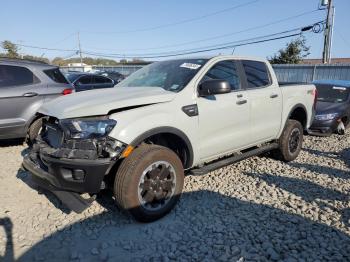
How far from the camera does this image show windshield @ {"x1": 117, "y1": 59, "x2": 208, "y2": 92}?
426cm

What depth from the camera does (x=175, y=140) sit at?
406cm

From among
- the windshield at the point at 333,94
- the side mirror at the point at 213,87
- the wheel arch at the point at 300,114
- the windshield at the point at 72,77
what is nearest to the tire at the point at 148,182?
the side mirror at the point at 213,87

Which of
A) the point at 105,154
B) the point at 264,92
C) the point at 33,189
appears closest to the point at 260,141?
the point at 264,92

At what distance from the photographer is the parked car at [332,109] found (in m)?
8.36

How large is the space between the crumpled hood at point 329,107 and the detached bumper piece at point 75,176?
6978mm

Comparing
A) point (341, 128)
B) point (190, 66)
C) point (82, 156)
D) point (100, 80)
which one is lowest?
point (341, 128)

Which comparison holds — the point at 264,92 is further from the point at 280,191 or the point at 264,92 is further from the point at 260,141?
the point at 280,191

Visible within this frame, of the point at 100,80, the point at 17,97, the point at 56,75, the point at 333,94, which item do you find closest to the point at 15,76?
the point at 17,97

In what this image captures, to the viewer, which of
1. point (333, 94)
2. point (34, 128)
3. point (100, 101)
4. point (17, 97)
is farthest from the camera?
point (333, 94)

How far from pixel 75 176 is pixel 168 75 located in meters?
1.96

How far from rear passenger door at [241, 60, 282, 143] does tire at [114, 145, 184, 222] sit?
176 cm

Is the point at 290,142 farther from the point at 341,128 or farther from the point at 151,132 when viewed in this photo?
the point at 341,128

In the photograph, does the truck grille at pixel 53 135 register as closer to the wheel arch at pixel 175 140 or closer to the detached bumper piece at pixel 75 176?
the detached bumper piece at pixel 75 176

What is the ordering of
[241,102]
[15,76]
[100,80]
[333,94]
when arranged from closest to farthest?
1. [241,102]
2. [15,76]
3. [333,94]
4. [100,80]
